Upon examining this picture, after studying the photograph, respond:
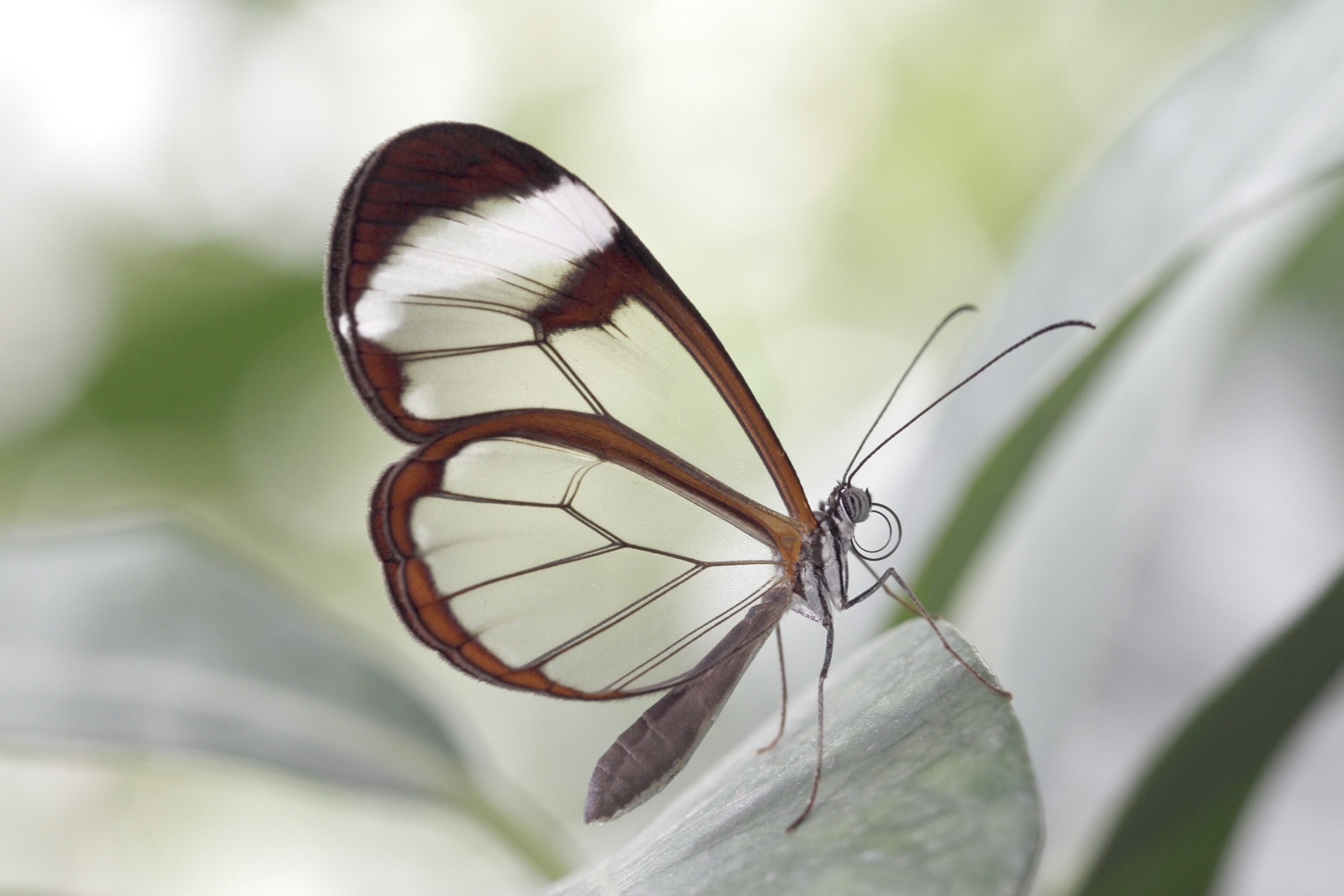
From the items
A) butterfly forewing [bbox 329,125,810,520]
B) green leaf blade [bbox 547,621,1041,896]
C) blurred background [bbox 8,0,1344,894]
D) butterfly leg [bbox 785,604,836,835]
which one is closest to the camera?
green leaf blade [bbox 547,621,1041,896]

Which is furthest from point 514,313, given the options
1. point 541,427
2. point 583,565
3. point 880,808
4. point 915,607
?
point 880,808

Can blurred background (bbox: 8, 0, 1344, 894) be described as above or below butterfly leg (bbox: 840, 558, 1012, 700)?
above

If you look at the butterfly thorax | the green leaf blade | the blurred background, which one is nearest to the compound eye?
the butterfly thorax

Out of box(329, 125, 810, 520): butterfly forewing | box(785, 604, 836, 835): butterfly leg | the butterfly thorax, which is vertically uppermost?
box(329, 125, 810, 520): butterfly forewing

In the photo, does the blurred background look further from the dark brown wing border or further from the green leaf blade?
the green leaf blade

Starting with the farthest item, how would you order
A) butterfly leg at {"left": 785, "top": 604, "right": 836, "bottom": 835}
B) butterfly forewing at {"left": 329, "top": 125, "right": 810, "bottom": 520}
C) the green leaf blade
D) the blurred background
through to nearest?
the blurred background, butterfly forewing at {"left": 329, "top": 125, "right": 810, "bottom": 520}, butterfly leg at {"left": 785, "top": 604, "right": 836, "bottom": 835}, the green leaf blade

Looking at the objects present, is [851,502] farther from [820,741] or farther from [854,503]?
[820,741]

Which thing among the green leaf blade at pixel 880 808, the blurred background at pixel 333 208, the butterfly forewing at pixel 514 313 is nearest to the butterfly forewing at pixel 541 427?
the butterfly forewing at pixel 514 313
